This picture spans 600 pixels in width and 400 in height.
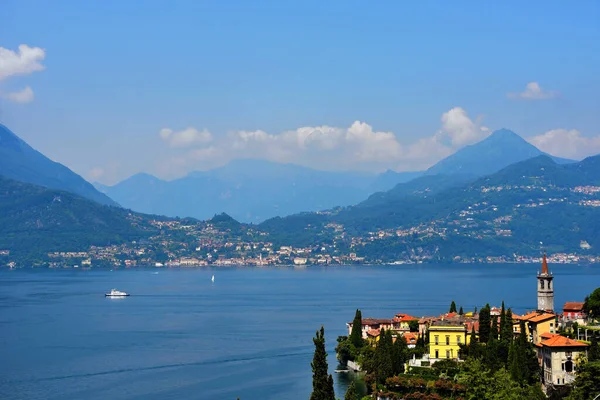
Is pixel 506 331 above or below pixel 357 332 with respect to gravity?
above

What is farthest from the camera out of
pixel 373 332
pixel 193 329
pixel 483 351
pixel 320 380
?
pixel 193 329

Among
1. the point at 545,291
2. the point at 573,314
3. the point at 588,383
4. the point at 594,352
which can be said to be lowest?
the point at 588,383

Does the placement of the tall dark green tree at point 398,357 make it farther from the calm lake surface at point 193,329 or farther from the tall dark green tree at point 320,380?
the tall dark green tree at point 320,380

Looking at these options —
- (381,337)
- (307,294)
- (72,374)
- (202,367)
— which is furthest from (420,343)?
(307,294)

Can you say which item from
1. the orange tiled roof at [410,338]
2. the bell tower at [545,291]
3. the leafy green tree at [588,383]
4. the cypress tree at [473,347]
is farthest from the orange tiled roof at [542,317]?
the leafy green tree at [588,383]

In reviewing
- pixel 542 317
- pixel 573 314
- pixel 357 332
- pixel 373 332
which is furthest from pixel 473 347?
pixel 357 332

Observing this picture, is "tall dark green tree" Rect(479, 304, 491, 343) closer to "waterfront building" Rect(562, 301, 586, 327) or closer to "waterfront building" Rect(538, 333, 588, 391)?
"waterfront building" Rect(562, 301, 586, 327)

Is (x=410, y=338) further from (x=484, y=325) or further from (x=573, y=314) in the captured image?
(x=573, y=314)

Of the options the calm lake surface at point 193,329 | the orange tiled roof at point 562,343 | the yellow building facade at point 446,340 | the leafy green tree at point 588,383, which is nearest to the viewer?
the leafy green tree at point 588,383

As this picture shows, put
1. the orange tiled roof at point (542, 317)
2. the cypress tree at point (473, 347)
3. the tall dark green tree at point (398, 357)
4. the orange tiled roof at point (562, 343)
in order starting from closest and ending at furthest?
1. the orange tiled roof at point (562, 343)
2. the cypress tree at point (473, 347)
3. the tall dark green tree at point (398, 357)
4. the orange tiled roof at point (542, 317)
